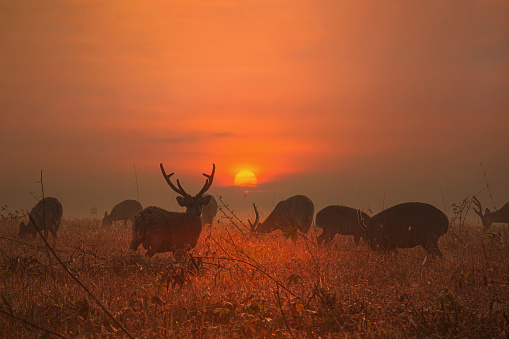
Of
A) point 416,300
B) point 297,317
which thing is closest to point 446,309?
point 416,300

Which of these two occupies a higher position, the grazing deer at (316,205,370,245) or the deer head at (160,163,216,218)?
the deer head at (160,163,216,218)

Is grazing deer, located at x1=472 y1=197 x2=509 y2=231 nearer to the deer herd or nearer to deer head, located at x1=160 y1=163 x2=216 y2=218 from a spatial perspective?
the deer herd

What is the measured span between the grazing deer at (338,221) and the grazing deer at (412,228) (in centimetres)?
299

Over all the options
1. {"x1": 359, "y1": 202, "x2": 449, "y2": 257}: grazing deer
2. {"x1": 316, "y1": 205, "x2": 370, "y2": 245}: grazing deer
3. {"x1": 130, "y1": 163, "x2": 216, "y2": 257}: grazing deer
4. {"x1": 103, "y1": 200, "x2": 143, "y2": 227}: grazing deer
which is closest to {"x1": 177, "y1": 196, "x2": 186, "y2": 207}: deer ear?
{"x1": 130, "y1": 163, "x2": 216, "y2": 257}: grazing deer

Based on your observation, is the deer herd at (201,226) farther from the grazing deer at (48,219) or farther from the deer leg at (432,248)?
the grazing deer at (48,219)

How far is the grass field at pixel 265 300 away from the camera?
4977 millimetres

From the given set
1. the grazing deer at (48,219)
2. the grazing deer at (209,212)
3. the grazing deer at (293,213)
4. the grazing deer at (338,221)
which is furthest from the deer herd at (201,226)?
the grazing deer at (209,212)

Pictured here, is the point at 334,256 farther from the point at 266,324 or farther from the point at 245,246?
the point at 266,324

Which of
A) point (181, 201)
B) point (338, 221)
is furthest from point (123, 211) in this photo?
point (181, 201)

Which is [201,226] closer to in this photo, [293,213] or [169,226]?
[169,226]

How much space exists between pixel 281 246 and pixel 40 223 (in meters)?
8.64

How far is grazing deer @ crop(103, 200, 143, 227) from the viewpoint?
23875mm

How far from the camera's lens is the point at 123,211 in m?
24.1

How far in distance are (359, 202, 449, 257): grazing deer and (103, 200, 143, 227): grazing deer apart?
52.1 feet
